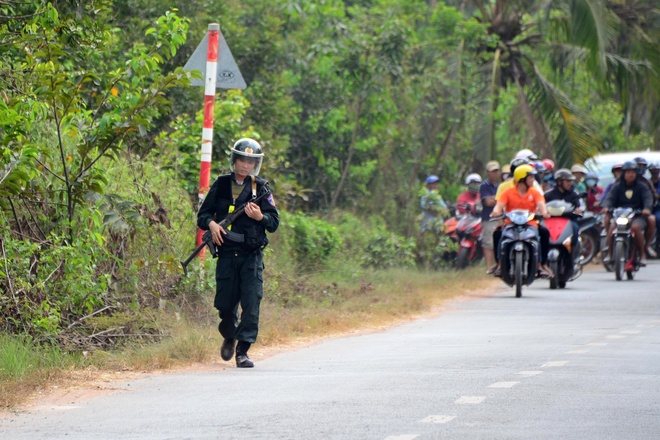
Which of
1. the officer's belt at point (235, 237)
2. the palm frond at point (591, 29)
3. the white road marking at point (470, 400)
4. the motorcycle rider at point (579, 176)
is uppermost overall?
the palm frond at point (591, 29)

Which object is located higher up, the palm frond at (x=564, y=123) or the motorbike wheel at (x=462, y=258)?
the palm frond at (x=564, y=123)

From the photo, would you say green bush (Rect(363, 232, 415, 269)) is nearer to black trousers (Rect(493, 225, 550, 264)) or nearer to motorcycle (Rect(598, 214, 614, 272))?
black trousers (Rect(493, 225, 550, 264))

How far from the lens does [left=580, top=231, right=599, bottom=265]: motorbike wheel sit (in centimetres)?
2364

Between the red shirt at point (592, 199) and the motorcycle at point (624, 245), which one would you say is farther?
the red shirt at point (592, 199)

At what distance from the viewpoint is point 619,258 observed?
21.0 metres

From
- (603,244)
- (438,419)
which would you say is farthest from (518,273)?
(438,419)

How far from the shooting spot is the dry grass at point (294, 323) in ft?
30.9

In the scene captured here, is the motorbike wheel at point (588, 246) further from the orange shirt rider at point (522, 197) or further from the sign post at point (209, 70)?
the sign post at point (209, 70)

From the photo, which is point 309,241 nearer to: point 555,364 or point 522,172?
point 522,172

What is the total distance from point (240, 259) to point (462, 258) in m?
12.6

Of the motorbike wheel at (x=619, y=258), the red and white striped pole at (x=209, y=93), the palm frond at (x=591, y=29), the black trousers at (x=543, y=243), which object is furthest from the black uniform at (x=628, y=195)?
the red and white striped pole at (x=209, y=93)

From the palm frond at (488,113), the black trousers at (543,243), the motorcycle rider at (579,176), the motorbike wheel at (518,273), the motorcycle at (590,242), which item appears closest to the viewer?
the motorbike wheel at (518,273)

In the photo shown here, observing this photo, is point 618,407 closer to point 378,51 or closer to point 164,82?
point 164,82

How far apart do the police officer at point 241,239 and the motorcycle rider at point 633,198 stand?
465 inches
